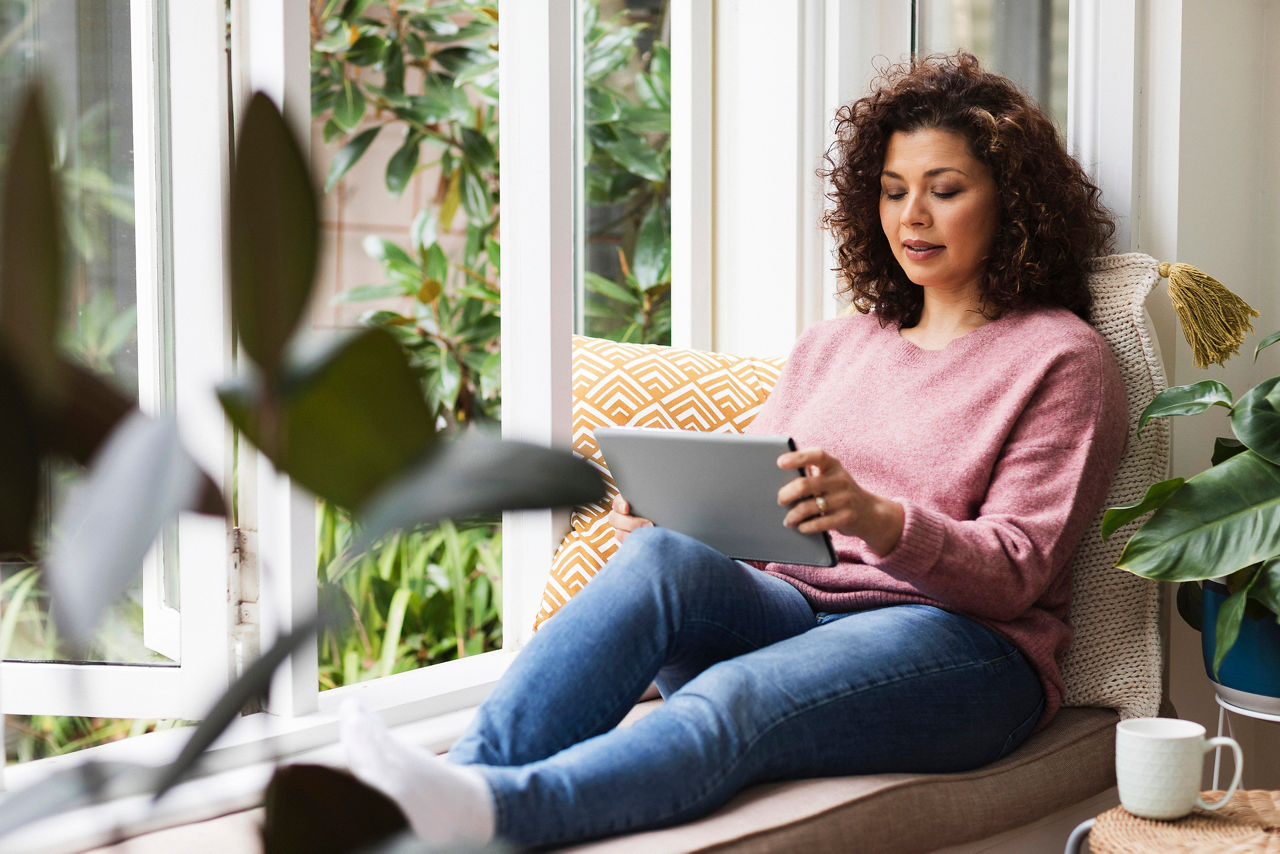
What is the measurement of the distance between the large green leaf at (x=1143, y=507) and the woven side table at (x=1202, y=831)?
335 mm

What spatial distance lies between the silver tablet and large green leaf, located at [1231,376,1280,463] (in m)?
0.53

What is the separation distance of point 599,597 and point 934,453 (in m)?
0.53

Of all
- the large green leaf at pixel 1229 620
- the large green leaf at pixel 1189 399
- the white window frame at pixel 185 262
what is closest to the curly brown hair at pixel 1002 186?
the large green leaf at pixel 1189 399

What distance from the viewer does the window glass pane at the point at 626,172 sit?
2.59 meters

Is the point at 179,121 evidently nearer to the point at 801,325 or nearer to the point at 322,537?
the point at 322,537

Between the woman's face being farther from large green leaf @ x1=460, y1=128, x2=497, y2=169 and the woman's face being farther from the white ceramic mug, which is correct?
large green leaf @ x1=460, y1=128, x2=497, y2=169

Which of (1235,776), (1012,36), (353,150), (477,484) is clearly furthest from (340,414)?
(353,150)

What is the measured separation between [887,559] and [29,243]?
1.24 m

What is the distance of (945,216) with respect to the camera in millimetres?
1673

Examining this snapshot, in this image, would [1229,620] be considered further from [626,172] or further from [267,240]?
[626,172]

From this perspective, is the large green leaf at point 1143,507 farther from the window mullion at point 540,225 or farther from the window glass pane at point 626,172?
the window glass pane at point 626,172

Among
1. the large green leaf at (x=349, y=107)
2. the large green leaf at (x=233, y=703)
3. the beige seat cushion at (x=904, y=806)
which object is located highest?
the large green leaf at (x=349, y=107)

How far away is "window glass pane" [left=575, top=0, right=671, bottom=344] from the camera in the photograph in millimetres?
2588

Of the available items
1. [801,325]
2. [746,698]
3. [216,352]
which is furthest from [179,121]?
[801,325]
